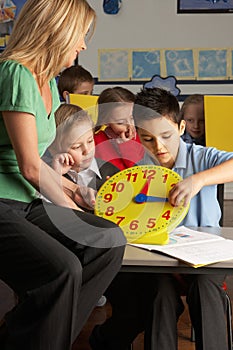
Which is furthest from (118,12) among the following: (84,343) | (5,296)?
(84,343)

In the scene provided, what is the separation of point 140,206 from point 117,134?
0.89 m

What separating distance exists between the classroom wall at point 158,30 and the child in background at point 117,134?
168cm

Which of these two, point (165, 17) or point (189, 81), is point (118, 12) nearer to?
point (165, 17)

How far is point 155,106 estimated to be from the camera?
2.12 metres

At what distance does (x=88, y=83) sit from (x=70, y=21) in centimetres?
171

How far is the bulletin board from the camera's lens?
2523 mm

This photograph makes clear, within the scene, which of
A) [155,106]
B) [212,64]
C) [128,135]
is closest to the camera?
[155,106]

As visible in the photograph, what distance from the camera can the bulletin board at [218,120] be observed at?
252cm

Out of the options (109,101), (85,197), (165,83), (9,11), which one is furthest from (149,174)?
(9,11)

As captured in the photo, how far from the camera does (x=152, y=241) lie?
5.21 feet

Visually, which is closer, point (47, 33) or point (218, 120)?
point (47, 33)

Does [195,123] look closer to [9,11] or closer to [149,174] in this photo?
[149,174]

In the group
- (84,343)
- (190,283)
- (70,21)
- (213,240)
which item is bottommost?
(84,343)

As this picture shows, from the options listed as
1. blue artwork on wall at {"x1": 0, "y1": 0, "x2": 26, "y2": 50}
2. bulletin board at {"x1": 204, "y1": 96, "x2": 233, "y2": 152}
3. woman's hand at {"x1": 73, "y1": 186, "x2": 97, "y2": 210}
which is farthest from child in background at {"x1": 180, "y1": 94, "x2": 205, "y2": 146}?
blue artwork on wall at {"x1": 0, "y1": 0, "x2": 26, "y2": 50}
